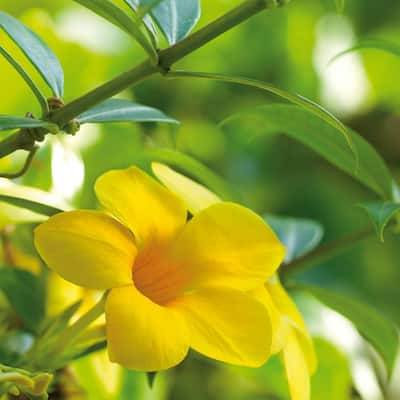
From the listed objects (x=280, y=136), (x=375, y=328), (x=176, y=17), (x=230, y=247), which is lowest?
(x=280, y=136)

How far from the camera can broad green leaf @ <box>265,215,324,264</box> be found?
63 centimetres

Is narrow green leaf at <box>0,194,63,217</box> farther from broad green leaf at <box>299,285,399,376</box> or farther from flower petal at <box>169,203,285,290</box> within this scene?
broad green leaf at <box>299,285,399,376</box>

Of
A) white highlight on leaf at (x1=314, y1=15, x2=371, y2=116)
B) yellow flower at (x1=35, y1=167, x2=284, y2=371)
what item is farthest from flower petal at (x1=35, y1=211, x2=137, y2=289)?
white highlight on leaf at (x1=314, y1=15, x2=371, y2=116)

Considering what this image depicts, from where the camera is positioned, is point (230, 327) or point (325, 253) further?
point (325, 253)

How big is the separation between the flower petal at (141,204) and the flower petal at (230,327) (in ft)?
0.13

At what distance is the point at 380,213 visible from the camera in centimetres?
47

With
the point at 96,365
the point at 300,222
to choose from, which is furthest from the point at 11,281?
the point at 300,222

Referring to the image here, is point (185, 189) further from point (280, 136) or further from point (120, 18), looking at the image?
point (280, 136)

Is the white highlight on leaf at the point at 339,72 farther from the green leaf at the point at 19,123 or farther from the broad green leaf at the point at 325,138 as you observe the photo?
the green leaf at the point at 19,123

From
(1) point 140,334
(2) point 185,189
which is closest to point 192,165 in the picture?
(2) point 185,189

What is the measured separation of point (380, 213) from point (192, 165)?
0.12 meters

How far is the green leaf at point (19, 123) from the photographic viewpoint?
37 cm

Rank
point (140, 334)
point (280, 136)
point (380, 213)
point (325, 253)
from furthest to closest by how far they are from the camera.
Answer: point (280, 136) < point (325, 253) < point (380, 213) < point (140, 334)

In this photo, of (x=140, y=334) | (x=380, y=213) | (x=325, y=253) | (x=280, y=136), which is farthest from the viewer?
(x=280, y=136)
